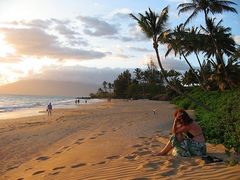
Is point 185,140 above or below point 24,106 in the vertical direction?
below

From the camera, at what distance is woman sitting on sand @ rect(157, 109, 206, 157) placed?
8.38 m

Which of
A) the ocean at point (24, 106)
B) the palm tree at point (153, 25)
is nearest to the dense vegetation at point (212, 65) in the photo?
the palm tree at point (153, 25)

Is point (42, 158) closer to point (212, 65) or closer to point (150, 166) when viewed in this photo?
point (150, 166)

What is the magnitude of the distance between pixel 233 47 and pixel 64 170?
37303mm

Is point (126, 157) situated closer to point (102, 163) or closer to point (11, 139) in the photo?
point (102, 163)

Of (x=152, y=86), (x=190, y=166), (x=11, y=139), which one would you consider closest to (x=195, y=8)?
(x=11, y=139)

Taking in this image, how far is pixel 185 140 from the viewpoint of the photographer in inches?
333

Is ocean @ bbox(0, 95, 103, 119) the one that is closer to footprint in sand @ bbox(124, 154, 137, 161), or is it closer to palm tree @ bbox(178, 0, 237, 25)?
palm tree @ bbox(178, 0, 237, 25)

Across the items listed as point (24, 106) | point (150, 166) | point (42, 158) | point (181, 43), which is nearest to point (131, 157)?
point (150, 166)

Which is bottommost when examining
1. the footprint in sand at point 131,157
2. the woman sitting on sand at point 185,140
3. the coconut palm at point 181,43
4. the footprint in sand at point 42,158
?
the footprint in sand at point 42,158

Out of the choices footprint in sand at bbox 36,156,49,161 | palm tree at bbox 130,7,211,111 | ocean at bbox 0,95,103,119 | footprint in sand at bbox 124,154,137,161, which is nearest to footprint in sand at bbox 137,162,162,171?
footprint in sand at bbox 124,154,137,161

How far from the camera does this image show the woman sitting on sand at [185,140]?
27.5ft

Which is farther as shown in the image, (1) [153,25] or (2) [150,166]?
(1) [153,25]

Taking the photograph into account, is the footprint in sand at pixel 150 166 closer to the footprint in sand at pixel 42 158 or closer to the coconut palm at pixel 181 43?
the footprint in sand at pixel 42 158
